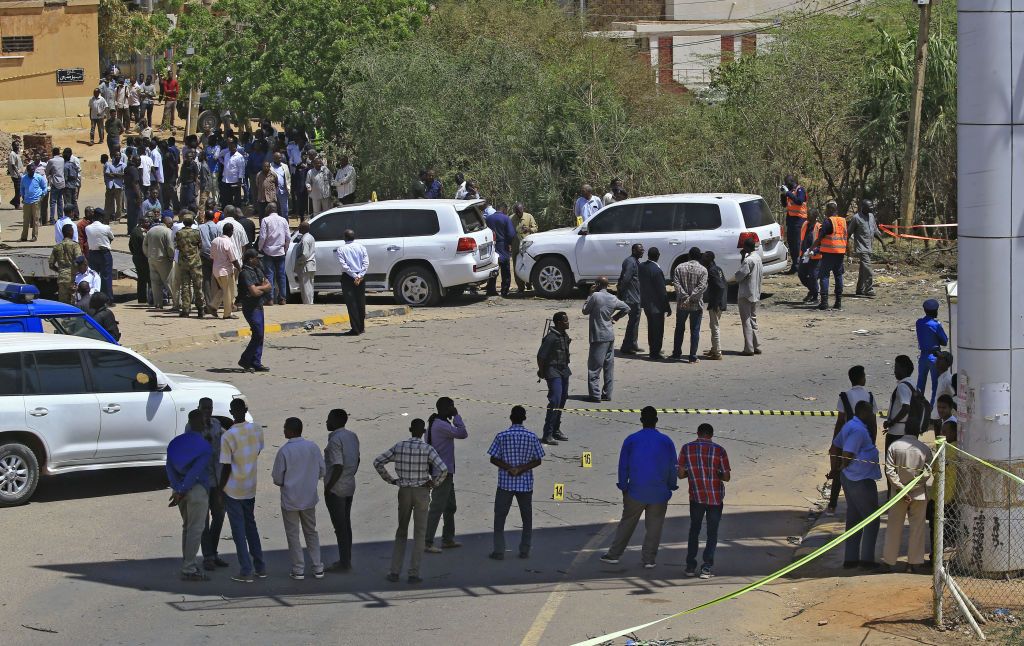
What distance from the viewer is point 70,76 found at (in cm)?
4172

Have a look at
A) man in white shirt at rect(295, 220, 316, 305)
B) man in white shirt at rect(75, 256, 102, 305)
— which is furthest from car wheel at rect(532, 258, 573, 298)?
man in white shirt at rect(75, 256, 102, 305)

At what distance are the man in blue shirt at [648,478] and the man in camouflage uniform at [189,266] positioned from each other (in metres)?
12.2

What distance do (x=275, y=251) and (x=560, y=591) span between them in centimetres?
1358

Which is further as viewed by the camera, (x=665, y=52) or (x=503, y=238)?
(x=665, y=52)

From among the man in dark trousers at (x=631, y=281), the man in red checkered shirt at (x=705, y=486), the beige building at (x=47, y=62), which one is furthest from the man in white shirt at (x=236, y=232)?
the beige building at (x=47, y=62)

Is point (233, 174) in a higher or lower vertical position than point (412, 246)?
higher

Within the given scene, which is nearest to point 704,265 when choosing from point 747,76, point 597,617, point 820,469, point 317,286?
point 820,469

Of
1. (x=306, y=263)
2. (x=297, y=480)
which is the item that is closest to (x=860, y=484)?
(x=297, y=480)

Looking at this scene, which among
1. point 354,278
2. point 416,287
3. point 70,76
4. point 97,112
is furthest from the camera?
point 70,76

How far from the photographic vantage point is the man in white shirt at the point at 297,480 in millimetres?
11547

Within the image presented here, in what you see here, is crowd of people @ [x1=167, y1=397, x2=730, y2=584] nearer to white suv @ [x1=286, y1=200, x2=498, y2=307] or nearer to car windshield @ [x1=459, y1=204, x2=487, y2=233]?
white suv @ [x1=286, y1=200, x2=498, y2=307]

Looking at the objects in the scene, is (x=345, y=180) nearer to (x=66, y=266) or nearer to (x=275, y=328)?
(x=275, y=328)

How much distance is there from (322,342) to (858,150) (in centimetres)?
1463

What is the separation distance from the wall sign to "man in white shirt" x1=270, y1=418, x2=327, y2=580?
33109 mm
